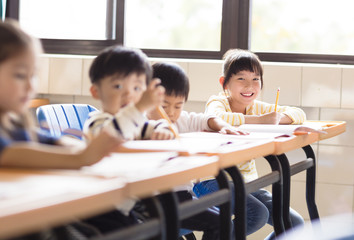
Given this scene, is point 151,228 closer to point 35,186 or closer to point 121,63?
point 35,186

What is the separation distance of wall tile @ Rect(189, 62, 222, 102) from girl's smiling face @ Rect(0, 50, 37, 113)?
7.47ft

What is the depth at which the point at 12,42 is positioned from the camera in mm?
1062

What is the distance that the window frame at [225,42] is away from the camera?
3480 millimetres

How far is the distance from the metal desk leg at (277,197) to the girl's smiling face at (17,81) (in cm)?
119

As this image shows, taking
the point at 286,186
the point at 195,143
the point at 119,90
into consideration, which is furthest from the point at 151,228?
the point at 286,186

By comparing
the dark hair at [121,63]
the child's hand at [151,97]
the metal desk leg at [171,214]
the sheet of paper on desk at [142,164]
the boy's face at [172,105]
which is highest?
the dark hair at [121,63]

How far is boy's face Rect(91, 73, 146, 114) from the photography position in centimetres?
167

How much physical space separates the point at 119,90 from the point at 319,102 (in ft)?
6.01

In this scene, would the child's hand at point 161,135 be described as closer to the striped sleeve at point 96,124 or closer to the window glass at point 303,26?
the striped sleeve at point 96,124

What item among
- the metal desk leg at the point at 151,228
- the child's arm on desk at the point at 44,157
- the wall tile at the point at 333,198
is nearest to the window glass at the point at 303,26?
the wall tile at the point at 333,198

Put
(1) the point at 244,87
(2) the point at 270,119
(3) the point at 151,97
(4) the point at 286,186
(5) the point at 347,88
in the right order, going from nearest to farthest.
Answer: (3) the point at 151,97 → (4) the point at 286,186 → (2) the point at 270,119 → (1) the point at 244,87 → (5) the point at 347,88

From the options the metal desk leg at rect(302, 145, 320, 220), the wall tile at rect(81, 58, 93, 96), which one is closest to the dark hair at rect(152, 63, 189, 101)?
the metal desk leg at rect(302, 145, 320, 220)

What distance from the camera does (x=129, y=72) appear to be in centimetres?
168

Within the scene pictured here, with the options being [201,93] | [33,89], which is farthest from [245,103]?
[33,89]
